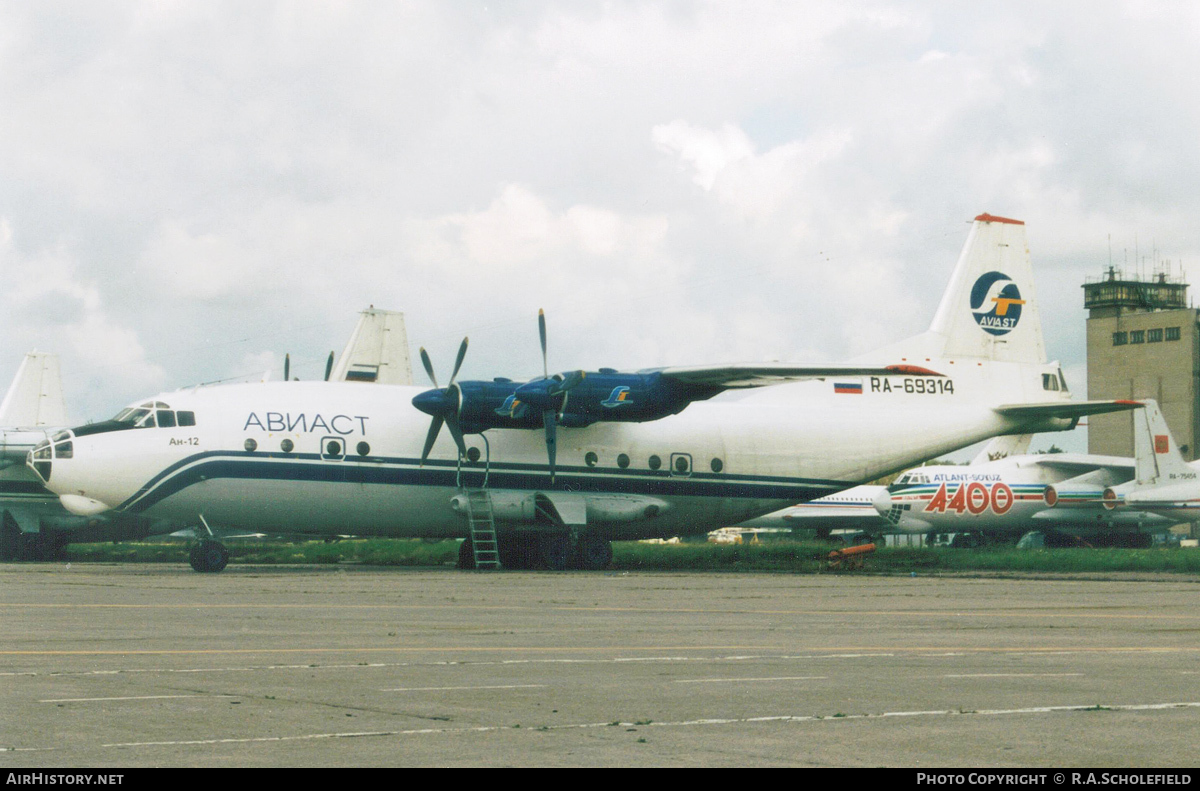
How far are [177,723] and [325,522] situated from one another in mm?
26533

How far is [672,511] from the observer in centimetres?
3869

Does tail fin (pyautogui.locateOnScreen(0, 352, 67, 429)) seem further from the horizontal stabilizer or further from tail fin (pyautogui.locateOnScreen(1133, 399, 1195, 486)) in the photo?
tail fin (pyautogui.locateOnScreen(1133, 399, 1195, 486))

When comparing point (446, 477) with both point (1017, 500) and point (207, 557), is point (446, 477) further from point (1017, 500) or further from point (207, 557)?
point (1017, 500)

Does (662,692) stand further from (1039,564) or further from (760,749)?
(1039,564)

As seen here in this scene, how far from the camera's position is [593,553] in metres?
38.7

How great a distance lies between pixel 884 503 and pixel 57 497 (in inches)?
1464

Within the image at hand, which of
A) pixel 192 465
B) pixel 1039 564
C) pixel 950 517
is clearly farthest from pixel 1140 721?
pixel 950 517

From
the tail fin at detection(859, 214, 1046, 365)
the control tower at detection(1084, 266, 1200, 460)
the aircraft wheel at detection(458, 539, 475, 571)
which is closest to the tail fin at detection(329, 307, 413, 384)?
the aircraft wheel at detection(458, 539, 475, 571)

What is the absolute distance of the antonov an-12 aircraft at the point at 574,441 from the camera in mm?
33562

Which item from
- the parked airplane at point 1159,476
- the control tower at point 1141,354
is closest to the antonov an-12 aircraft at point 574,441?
the parked airplane at point 1159,476

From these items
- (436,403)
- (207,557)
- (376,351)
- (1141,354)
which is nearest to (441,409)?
(436,403)

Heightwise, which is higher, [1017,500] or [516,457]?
[516,457]

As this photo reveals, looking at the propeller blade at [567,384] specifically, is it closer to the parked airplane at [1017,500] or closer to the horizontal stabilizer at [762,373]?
the horizontal stabilizer at [762,373]

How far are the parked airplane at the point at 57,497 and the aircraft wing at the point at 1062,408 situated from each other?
22384 millimetres
